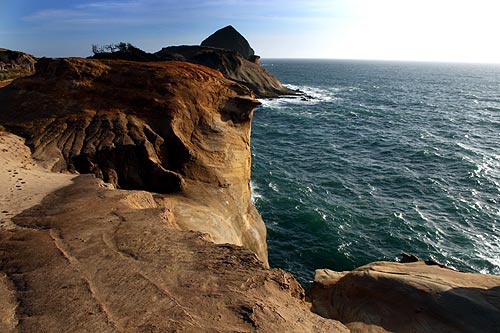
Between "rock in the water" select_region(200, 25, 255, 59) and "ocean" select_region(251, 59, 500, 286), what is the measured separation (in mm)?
96651

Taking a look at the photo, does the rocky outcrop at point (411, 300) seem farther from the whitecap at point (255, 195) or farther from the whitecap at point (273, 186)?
the whitecap at point (273, 186)

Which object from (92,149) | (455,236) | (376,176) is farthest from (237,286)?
(376,176)

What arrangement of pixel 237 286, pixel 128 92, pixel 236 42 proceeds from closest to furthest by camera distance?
pixel 237 286 → pixel 128 92 → pixel 236 42

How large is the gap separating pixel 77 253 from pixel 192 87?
1358 cm

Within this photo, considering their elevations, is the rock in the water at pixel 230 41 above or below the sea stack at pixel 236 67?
above

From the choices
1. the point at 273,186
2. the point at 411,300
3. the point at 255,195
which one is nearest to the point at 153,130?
the point at 255,195

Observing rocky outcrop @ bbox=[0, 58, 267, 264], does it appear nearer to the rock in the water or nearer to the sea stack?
the sea stack

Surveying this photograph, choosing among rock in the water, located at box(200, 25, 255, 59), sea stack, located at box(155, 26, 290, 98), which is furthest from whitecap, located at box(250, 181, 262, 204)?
rock in the water, located at box(200, 25, 255, 59)

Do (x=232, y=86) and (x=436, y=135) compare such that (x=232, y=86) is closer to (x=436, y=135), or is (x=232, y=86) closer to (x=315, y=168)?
(x=315, y=168)

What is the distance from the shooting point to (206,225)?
14.3 meters

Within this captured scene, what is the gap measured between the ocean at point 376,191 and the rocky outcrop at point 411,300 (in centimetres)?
750

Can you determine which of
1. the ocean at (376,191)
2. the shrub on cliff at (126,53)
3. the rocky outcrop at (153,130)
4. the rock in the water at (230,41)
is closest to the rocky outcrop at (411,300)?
the rocky outcrop at (153,130)

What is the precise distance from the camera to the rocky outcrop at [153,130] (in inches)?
634

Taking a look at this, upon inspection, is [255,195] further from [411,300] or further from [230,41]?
[230,41]
